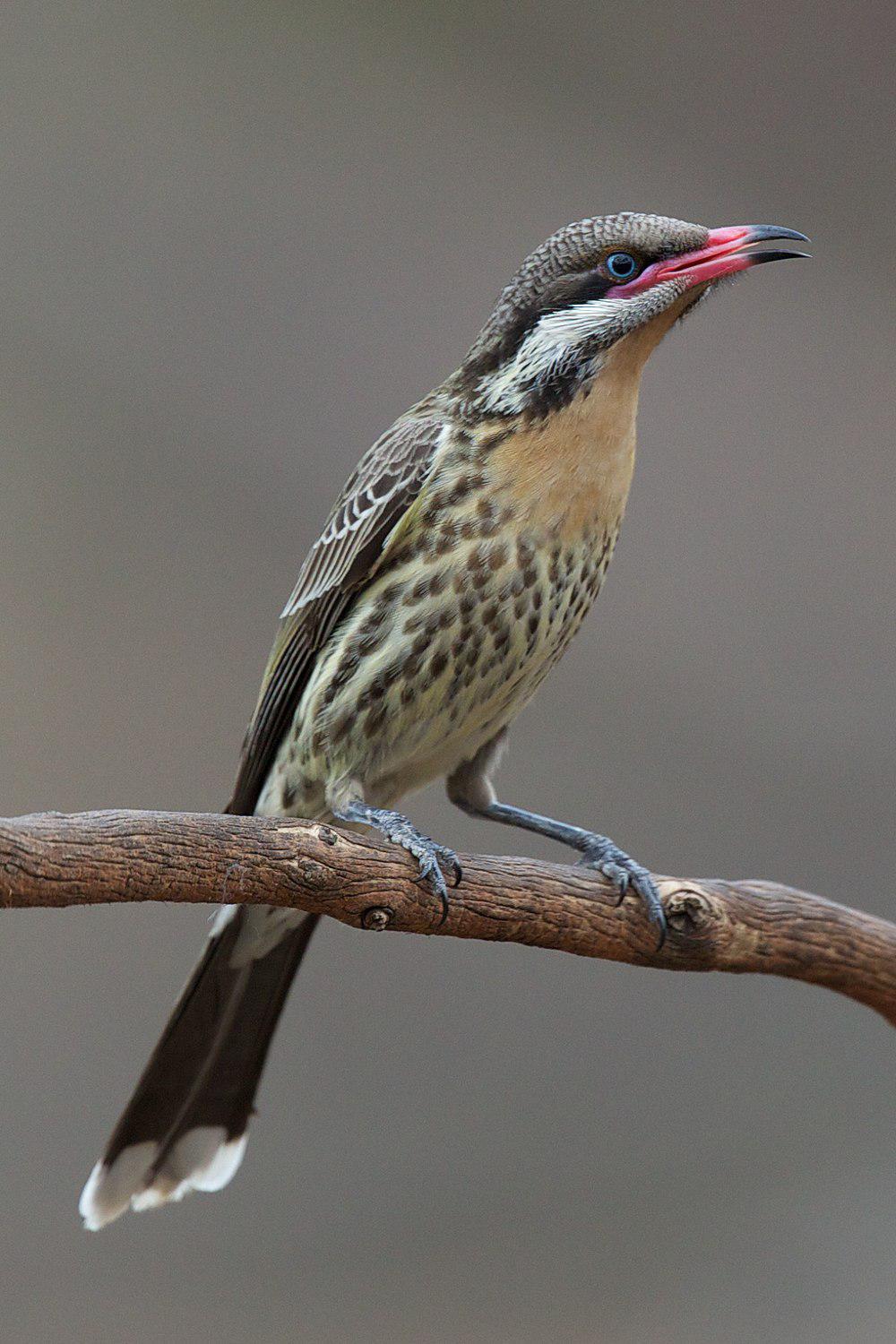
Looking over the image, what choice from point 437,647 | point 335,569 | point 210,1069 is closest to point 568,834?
point 437,647

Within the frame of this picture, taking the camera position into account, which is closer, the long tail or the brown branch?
the brown branch

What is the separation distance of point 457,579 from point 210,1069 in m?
0.95

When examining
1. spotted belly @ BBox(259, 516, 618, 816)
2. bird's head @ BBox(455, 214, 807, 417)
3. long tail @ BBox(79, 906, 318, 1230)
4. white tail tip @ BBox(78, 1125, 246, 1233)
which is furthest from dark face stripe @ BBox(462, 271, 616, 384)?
white tail tip @ BBox(78, 1125, 246, 1233)

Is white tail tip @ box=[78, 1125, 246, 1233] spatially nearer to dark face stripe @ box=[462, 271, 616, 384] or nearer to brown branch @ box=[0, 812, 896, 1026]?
brown branch @ box=[0, 812, 896, 1026]

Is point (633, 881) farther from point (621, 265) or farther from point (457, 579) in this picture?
point (621, 265)

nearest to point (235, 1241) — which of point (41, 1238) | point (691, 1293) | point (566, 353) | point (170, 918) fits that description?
point (41, 1238)

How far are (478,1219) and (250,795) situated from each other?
74.4 inches

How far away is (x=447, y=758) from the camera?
233cm

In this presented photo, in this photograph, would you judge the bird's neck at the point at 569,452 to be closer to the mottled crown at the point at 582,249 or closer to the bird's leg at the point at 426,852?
the mottled crown at the point at 582,249

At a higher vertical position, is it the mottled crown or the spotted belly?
the mottled crown

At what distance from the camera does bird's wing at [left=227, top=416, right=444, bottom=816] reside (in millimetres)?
2156

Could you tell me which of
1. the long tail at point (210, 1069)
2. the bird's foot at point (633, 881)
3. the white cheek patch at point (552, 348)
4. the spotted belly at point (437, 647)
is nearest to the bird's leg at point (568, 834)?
the bird's foot at point (633, 881)

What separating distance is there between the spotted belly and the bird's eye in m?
0.38

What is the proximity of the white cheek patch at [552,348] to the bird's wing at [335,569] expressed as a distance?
0.12 meters
